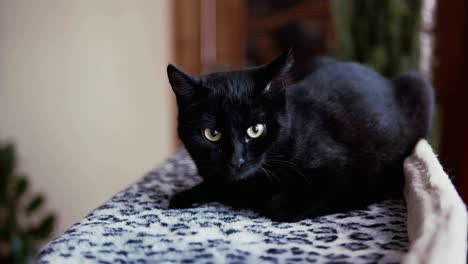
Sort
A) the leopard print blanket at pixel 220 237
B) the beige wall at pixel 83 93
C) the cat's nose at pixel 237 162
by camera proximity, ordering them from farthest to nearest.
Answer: the beige wall at pixel 83 93
the cat's nose at pixel 237 162
the leopard print blanket at pixel 220 237

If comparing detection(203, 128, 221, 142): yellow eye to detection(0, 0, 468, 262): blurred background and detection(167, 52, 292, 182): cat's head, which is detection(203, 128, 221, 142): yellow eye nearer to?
detection(167, 52, 292, 182): cat's head

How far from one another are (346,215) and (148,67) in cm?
184

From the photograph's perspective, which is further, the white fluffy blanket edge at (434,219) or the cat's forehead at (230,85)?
the cat's forehead at (230,85)

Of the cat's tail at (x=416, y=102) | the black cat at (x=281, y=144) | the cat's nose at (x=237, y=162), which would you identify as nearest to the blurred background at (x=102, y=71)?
the cat's tail at (x=416, y=102)

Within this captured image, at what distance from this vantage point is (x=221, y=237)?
0.76m

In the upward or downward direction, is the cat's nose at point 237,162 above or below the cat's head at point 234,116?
below

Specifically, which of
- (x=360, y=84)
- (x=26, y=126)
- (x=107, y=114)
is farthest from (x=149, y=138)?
(x=360, y=84)

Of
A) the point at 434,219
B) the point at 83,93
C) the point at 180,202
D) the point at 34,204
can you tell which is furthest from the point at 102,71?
the point at 434,219

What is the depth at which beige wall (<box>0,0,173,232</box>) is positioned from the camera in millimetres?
2469

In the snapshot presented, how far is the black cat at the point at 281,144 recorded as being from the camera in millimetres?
858

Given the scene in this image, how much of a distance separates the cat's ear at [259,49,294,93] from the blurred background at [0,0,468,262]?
151 centimetres

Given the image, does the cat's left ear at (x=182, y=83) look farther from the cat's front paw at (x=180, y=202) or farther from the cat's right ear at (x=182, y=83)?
the cat's front paw at (x=180, y=202)

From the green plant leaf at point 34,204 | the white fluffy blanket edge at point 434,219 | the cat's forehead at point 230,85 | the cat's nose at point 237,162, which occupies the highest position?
the cat's forehead at point 230,85

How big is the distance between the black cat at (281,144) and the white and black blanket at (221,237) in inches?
1.5
